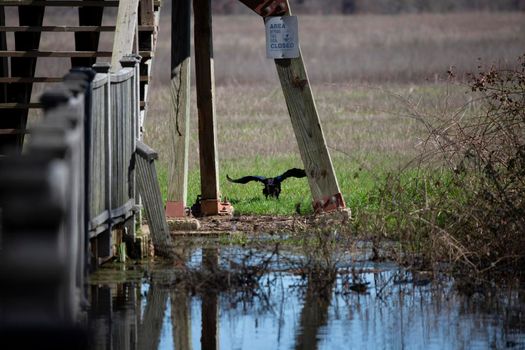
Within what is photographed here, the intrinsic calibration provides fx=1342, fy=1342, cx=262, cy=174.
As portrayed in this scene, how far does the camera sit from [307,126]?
13.1 meters

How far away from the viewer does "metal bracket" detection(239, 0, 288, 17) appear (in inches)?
517

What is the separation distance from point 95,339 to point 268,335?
1056 mm

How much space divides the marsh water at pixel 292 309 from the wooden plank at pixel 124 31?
2424 mm

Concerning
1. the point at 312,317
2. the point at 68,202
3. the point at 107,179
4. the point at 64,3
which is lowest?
the point at 312,317

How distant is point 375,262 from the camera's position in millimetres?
10633

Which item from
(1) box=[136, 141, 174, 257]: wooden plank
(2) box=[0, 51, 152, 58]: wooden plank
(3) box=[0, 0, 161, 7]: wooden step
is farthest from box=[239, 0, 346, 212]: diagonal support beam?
(1) box=[136, 141, 174, 257]: wooden plank

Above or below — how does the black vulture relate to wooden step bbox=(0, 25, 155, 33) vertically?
below

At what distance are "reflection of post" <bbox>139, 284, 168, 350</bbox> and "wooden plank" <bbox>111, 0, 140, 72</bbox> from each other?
3082 mm

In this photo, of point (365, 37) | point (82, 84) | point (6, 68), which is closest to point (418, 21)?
point (365, 37)

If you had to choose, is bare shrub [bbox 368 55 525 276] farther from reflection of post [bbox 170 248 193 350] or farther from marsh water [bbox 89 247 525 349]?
reflection of post [bbox 170 248 193 350]

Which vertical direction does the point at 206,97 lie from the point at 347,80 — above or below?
below

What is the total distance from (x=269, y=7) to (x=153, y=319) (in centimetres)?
517

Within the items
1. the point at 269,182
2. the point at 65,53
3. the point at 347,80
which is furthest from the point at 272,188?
the point at 347,80

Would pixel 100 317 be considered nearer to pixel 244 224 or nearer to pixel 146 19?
pixel 244 224
